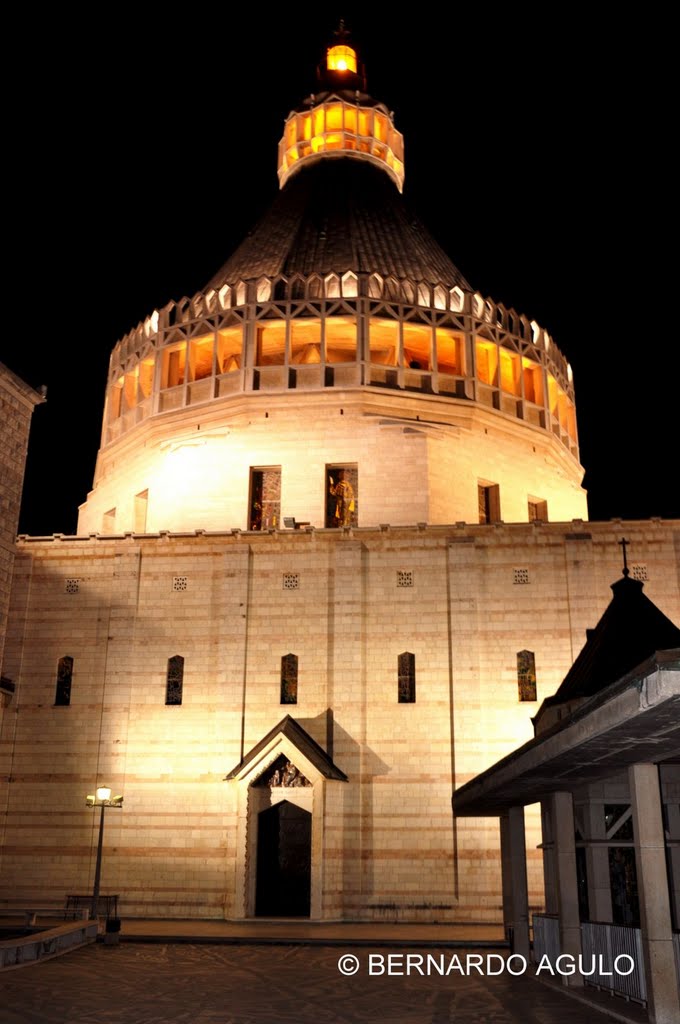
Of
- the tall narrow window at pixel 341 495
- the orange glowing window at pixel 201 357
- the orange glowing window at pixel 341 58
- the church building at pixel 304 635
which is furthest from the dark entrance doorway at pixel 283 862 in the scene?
the orange glowing window at pixel 341 58

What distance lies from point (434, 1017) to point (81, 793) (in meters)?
18.6

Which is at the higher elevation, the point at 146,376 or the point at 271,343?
the point at 271,343

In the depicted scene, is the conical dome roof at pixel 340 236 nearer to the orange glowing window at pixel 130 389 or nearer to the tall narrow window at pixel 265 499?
the orange glowing window at pixel 130 389

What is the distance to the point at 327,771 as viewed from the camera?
27203 mm

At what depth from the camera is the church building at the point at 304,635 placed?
90.0 feet

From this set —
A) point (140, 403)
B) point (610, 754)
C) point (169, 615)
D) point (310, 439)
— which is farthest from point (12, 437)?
point (140, 403)

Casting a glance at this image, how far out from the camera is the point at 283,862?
2778 cm

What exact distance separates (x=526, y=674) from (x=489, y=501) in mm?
8864

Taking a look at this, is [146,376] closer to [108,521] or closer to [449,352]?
[108,521]

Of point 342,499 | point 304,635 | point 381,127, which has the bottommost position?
point 304,635


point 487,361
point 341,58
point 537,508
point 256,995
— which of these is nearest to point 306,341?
point 487,361

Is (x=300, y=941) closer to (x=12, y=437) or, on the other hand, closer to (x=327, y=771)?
(x=327, y=771)

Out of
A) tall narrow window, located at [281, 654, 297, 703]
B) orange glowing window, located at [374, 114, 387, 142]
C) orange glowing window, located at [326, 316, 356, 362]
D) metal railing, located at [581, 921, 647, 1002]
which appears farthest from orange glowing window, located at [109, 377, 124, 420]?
metal railing, located at [581, 921, 647, 1002]

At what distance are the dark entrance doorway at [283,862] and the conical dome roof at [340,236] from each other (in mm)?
20398
